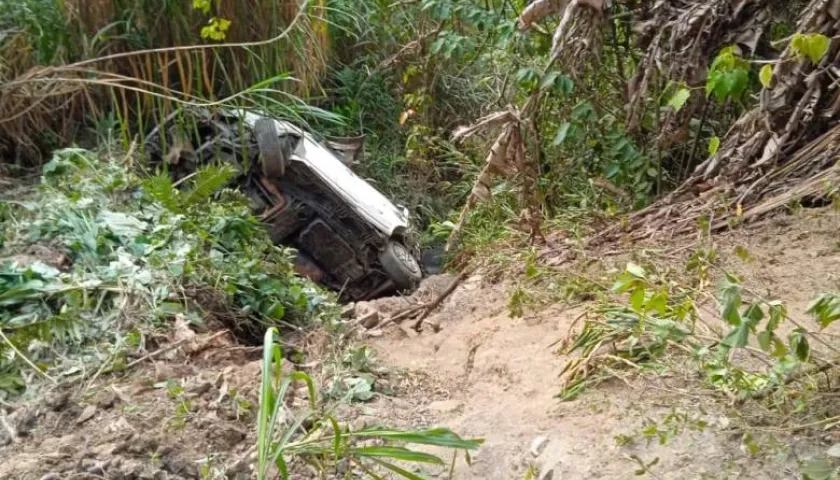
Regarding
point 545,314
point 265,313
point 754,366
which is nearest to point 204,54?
point 265,313

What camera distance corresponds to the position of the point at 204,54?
5.09 meters

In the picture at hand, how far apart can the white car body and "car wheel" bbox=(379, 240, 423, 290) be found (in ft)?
0.33

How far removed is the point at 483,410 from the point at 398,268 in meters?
2.77

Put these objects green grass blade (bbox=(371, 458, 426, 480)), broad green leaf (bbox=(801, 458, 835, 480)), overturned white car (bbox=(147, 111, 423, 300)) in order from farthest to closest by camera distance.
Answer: overturned white car (bbox=(147, 111, 423, 300))
green grass blade (bbox=(371, 458, 426, 480))
broad green leaf (bbox=(801, 458, 835, 480))

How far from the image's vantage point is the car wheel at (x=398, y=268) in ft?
17.7

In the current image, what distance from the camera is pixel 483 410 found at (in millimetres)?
2670

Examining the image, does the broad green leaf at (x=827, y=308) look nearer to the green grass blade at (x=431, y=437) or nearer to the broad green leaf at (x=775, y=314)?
the broad green leaf at (x=775, y=314)

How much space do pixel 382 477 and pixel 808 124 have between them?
2.40 metres

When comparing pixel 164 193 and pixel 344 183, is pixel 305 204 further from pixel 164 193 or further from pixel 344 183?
pixel 164 193

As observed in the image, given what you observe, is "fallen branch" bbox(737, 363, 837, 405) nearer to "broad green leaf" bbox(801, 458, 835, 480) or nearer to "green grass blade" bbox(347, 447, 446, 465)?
"broad green leaf" bbox(801, 458, 835, 480)

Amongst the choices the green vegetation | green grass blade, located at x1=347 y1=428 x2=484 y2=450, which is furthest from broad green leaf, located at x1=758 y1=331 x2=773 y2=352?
green grass blade, located at x1=347 y1=428 x2=484 y2=450

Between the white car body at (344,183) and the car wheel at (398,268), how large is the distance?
101 millimetres

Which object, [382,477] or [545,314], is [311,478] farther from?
[545,314]

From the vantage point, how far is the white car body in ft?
17.5
